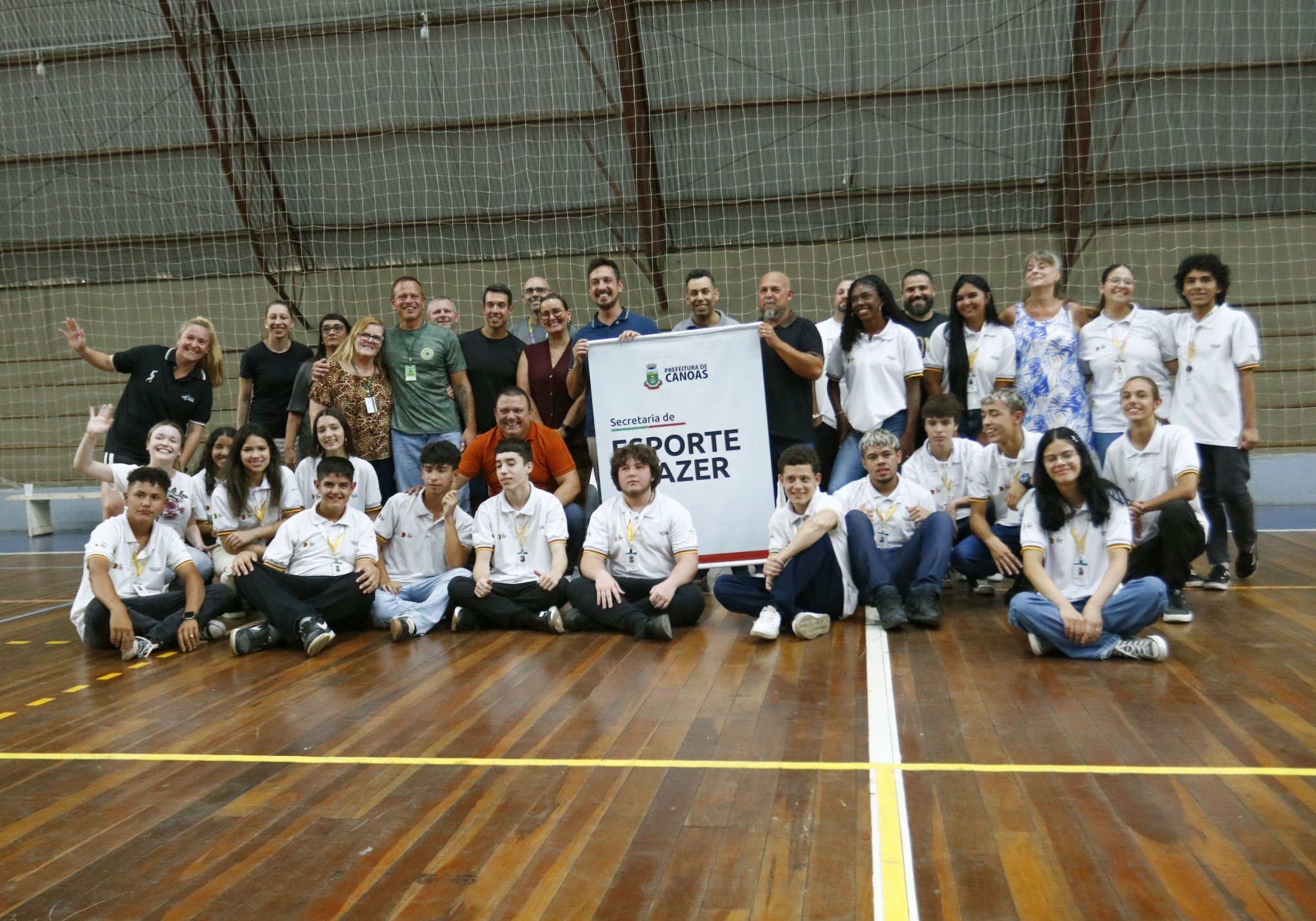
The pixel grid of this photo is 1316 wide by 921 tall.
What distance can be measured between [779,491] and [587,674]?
196 centimetres

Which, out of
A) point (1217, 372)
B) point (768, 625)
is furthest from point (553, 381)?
point (1217, 372)

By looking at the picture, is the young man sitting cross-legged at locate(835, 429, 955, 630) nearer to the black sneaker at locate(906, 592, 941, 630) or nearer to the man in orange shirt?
the black sneaker at locate(906, 592, 941, 630)

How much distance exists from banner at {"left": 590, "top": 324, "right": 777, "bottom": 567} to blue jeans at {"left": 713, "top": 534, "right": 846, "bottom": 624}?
0.67 metres

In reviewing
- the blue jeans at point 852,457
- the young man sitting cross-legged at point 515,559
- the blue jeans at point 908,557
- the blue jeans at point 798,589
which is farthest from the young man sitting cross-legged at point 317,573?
the blue jeans at point 852,457

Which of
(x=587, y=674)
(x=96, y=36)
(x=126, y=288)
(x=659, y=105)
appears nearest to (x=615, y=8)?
(x=659, y=105)

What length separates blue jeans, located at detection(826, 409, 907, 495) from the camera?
5.76 m

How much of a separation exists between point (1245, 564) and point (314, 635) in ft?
16.7

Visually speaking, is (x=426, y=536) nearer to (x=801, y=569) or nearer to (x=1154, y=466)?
(x=801, y=569)

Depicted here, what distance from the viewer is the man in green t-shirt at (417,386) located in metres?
6.11

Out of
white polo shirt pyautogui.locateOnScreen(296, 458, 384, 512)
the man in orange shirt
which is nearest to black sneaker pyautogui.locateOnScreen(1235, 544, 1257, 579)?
the man in orange shirt

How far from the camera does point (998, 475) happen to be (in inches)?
213

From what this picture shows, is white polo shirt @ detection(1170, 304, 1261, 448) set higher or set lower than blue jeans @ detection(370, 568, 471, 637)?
higher

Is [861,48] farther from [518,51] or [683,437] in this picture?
[683,437]

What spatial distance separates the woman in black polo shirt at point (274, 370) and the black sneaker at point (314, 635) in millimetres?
1698
